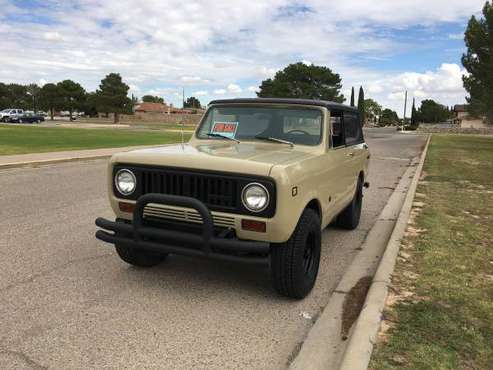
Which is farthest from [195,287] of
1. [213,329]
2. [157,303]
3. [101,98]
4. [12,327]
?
[101,98]

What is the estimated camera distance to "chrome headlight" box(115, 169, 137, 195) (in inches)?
160

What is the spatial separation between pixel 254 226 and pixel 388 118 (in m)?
175

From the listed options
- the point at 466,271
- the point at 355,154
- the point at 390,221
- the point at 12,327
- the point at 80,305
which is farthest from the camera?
the point at 390,221

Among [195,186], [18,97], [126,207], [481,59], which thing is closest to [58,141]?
[126,207]

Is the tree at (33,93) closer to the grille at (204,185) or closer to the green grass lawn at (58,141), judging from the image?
the green grass lawn at (58,141)

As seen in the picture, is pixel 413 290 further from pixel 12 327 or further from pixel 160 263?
pixel 12 327

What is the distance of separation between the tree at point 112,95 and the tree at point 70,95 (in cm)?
1068

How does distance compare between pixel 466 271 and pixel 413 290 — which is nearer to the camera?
pixel 413 290

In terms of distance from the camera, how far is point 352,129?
6.32m

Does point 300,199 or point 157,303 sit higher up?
point 300,199

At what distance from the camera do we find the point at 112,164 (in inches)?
164

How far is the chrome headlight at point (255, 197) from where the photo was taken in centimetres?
359

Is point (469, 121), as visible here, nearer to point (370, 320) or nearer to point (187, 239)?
point (370, 320)

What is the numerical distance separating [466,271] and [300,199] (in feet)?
6.92
